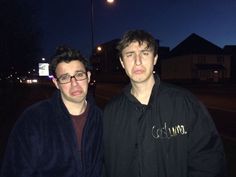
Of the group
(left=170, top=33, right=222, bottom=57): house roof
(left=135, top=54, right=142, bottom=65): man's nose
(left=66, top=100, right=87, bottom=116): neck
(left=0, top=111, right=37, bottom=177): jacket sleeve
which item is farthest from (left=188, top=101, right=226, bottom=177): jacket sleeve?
(left=170, top=33, right=222, bottom=57): house roof

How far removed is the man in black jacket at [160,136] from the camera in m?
3.09

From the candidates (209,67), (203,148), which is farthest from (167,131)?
(209,67)

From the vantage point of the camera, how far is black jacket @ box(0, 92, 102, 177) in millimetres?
3033

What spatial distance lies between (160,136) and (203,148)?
1.28 feet

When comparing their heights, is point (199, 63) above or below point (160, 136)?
below

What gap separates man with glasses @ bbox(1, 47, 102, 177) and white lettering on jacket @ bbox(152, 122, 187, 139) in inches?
25.6

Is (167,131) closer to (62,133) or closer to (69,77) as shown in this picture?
(62,133)

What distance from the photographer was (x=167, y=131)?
122 inches

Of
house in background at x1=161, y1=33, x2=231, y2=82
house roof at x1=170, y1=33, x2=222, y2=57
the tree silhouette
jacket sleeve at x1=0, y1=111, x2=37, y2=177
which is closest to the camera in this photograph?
jacket sleeve at x1=0, y1=111, x2=37, y2=177

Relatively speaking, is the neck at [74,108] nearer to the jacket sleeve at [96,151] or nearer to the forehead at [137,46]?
the jacket sleeve at [96,151]

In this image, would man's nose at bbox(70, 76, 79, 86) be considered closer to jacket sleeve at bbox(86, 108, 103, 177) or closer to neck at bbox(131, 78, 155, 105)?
jacket sleeve at bbox(86, 108, 103, 177)

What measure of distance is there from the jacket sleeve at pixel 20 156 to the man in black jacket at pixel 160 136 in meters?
0.74

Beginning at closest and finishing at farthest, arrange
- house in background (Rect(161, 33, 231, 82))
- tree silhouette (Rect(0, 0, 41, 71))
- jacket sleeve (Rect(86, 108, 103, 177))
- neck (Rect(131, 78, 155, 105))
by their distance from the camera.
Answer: jacket sleeve (Rect(86, 108, 103, 177)) → neck (Rect(131, 78, 155, 105)) → tree silhouette (Rect(0, 0, 41, 71)) → house in background (Rect(161, 33, 231, 82))

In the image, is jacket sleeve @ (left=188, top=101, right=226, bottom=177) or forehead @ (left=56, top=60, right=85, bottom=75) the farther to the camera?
forehead @ (left=56, top=60, right=85, bottom=75)
